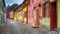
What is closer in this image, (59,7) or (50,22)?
(59,7)

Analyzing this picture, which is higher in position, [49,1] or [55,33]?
[49,1]

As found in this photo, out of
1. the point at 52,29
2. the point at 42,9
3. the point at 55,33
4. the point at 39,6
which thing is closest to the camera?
the point at 55,33

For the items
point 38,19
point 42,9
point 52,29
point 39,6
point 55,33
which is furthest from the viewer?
point 38,19

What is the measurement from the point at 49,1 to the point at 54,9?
0.96 meters

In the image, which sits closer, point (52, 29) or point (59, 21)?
point (59, 21)

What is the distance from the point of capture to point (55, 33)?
1692 cm

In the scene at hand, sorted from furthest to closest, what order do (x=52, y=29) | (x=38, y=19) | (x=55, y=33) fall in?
(x=38, y=19)
(x=52, y=29)
(x=55, y=33)

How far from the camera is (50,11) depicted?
20.2m

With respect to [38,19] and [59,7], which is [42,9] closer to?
[38,19]

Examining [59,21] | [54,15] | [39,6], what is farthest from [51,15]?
[39,6]

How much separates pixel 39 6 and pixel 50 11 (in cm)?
532

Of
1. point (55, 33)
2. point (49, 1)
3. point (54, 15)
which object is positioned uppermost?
point (49, 1)

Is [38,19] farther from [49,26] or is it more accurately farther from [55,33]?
[55,33]

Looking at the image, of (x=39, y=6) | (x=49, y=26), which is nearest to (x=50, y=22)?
(x=49, y=26)
